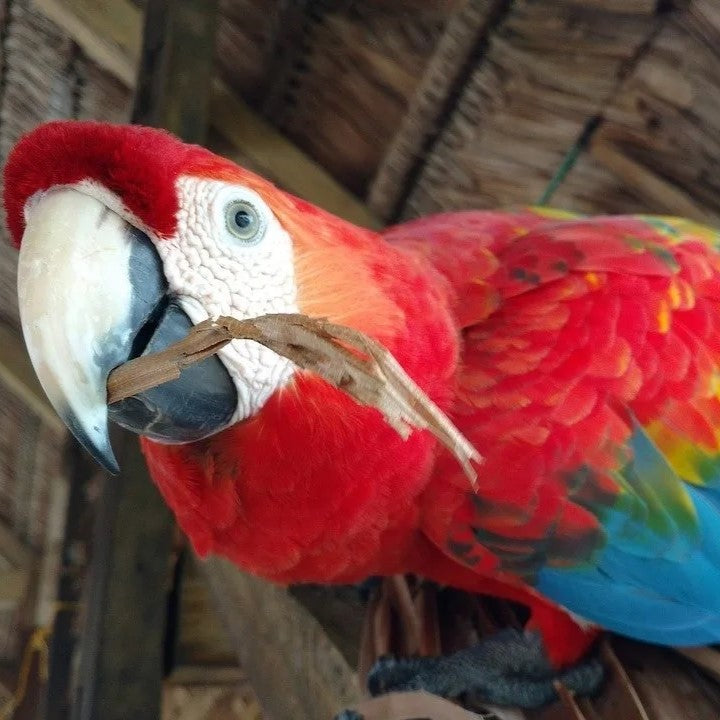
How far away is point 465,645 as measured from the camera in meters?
0.80

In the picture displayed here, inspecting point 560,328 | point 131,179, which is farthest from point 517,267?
point 131,179

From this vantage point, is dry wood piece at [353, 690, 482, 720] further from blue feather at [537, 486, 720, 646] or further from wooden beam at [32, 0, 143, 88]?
wooden beam at [32, 0, 143, 88]

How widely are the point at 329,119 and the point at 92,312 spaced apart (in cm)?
89

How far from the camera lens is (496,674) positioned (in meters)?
0.73

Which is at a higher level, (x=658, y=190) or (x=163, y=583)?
(x=658, y=190)

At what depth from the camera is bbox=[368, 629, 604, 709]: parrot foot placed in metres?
0.72

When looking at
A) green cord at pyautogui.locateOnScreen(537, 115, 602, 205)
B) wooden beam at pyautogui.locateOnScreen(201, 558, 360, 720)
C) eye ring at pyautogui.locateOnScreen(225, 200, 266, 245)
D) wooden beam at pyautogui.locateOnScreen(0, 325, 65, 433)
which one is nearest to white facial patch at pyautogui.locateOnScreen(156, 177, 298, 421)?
eye ring at pyautogui.locateOnScreen(225, 200, 266, 245)

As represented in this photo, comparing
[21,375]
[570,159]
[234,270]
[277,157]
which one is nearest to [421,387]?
→ [234,270]

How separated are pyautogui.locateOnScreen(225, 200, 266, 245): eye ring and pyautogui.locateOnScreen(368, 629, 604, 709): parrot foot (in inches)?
17.3

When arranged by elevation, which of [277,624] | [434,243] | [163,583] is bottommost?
[163,583]

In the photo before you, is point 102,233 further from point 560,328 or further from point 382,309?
point 560,328

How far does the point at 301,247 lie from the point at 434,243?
0.79ft

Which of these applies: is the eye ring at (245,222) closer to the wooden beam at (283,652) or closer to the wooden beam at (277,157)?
the wooden beam at (283,652)

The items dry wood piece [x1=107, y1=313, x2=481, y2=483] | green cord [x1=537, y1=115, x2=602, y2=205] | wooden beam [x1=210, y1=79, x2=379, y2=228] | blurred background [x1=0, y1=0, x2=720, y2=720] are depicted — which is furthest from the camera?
wooden beam [x1=210, y1=79, x2=379, y2=228]
